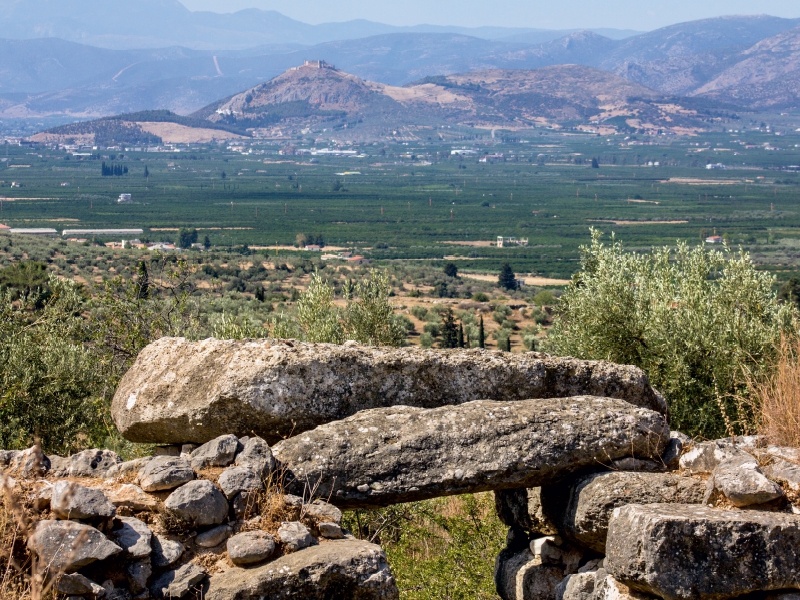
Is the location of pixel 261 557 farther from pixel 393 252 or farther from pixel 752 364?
pixel 393 252

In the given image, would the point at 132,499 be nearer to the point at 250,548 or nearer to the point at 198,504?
the point at 198,504

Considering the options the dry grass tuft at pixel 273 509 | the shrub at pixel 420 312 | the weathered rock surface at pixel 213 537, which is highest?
the dry grass tuft at pixel 273 509

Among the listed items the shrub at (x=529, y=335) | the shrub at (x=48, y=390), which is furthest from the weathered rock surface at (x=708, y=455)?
the shrub at (x=529, y=335)

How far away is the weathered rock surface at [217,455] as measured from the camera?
29.5 ft

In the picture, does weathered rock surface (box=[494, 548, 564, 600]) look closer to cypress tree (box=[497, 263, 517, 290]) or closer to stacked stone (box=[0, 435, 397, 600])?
stacked stone (box=[0, 435, 397, 600])

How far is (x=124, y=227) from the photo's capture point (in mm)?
162625

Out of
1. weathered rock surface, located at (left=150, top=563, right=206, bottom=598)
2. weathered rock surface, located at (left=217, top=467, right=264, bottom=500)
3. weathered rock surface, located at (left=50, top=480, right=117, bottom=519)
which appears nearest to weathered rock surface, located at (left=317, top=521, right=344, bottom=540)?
weathered rock surface, located at (left=217, top=467, right=264, bottom=500)

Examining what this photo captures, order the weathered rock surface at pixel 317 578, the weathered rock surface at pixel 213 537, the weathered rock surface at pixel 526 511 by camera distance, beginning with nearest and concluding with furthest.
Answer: the weathered rock surface at pixel 317 578 < the weathered rock surface at pixel 213 537 < the weathered rock surface at pixel 526 511

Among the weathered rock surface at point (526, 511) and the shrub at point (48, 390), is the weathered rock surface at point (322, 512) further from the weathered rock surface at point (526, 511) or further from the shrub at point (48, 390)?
the shrub at point (48, 390)

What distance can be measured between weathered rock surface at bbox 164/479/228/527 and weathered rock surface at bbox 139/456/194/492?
0.22 metres

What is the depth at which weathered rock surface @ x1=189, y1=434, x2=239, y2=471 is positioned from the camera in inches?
353

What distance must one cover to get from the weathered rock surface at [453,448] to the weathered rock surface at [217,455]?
495 millimetres

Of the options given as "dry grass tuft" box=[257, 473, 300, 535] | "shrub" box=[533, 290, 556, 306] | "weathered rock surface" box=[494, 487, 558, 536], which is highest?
"dry grass tuft" box=[257, 473, 300, 535]

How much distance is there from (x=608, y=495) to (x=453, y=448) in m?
1.64
